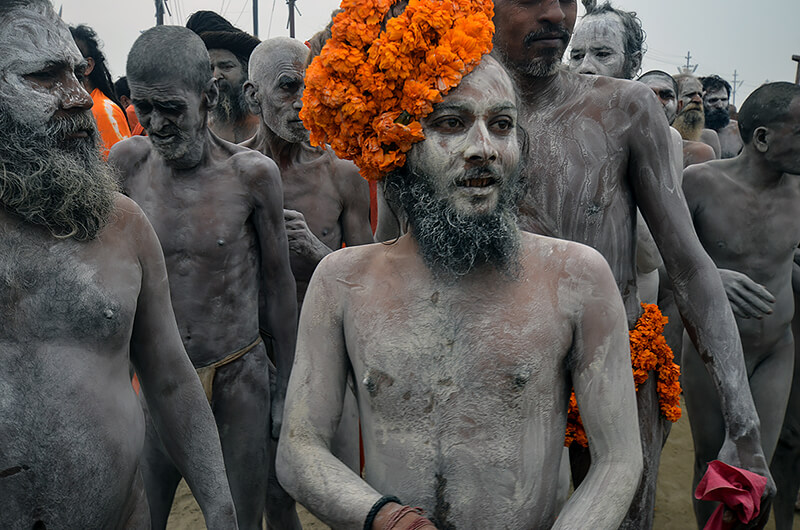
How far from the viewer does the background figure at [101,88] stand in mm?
5391

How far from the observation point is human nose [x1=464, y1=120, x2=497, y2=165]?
1.83m

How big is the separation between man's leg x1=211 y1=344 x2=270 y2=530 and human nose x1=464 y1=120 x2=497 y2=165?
2108mm

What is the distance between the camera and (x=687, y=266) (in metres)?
2.55

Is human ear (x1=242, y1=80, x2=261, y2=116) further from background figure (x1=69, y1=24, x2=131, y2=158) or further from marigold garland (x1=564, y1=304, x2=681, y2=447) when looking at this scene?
marigold garland (x1=564, y1=304, x2=681, y2=447)

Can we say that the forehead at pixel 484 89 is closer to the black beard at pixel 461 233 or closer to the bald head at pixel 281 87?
the black beard at pixel 461 233

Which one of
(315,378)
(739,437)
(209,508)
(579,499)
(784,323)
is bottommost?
(784,323)

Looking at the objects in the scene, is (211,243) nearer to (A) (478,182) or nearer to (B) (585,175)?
(B) (585,175)

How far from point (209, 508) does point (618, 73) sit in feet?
13.4

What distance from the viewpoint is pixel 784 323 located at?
4.32m

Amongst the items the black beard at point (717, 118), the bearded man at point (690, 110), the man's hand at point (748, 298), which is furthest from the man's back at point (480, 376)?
the black beard at point (717, 118)

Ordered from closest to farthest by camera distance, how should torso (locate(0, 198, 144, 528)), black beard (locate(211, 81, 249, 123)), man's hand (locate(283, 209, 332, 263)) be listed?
torso (locate(0, 198, 144, 528)) → man's hand (locate(283, 209, 332, 263)) → black beard (locate(211, 81, 249, 123))

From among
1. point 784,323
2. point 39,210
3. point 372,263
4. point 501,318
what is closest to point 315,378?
point 372,263

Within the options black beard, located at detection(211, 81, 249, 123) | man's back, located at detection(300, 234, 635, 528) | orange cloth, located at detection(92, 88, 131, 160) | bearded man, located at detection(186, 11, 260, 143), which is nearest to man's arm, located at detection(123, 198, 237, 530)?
man's back, located at detection(300, 234, 635, 528)

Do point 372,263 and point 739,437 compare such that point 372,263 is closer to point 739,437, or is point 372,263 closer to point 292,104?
point 739,437
